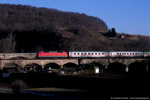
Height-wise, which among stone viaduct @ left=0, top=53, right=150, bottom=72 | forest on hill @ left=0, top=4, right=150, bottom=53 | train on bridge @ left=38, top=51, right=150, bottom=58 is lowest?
stone viaduct @ left=0, top=53, right=150, bottom=72

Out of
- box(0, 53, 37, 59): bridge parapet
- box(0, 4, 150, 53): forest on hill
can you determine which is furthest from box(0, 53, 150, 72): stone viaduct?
box(0, 4, 150, 53): forest on hill

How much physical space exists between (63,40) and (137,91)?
99624mm

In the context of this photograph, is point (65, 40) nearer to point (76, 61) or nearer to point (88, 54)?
point (76, 61)

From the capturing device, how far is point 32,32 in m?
137

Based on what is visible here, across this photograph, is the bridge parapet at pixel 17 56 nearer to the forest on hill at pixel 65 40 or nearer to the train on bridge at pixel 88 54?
the train on bridge at pixel 88 54

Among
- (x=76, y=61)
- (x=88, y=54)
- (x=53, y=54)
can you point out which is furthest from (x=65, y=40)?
(x=88, y=54)

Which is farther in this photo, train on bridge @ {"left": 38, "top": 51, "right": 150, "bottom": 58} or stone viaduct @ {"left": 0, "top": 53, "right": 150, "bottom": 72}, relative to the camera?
train on bridge @ {"left": 38, "top": 51, "right": 150, "bottom": 58}

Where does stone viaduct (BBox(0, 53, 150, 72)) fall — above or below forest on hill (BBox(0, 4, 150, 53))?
below

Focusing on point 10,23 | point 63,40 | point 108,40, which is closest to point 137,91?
point 63,40

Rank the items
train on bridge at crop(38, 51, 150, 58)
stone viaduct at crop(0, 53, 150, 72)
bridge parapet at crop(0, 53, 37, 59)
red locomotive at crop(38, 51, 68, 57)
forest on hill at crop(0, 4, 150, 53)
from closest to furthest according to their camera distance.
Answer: stone viaduct at crop(0, 53, 150, 72)
train on bridge at crop(38, 51, 150, 58)
red locomotive at crop(38, 51, 68, 57)
bridge parapet at crop(0, 53, 37, 59)
forest on hill at crop(0, 4, 150, 53)

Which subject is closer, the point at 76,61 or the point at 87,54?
the point at 87,54

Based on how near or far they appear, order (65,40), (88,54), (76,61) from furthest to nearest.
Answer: (65,40)
(76,61)
(88,54)

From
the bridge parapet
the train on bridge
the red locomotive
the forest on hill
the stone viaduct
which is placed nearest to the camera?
the stone viaduct

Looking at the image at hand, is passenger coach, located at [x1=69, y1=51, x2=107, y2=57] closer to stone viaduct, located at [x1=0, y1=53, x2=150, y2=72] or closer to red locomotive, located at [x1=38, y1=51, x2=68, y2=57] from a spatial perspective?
stone viaduct, located at [x1=0, y1=53, x2=150, y2=72]
